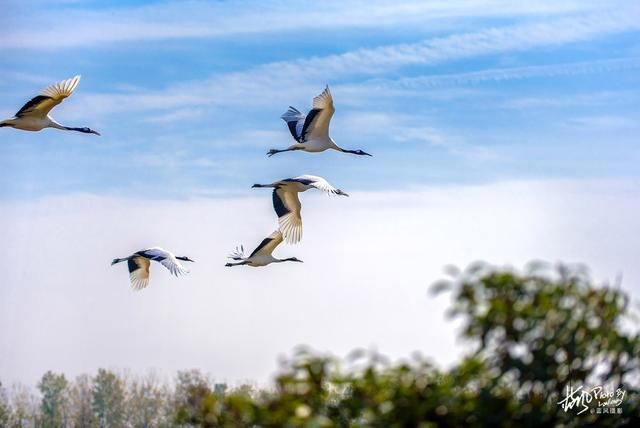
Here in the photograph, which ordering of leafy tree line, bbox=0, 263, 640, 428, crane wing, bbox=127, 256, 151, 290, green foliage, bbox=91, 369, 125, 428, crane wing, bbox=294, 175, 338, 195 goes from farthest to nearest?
green foliage, bbox=91, 369, 125, 428, crane wing, bbox=127, 256, 151, 290, crane wing, bbox=294, 175, 338, 195, leafy tree line, bbox=0, 263, 640, 428

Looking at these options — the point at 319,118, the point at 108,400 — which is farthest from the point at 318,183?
the point at 108,400

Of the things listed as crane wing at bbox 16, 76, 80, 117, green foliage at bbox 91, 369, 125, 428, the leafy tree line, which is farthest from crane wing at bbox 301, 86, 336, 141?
green foliage at bbox 91, 369, 125, 428

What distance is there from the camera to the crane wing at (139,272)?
3103cm

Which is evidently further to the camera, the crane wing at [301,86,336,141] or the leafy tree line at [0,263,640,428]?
the crane wing at [301,86,336,141]

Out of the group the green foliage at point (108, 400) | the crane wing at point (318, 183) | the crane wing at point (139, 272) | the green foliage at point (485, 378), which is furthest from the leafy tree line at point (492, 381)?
the green foliage at point (108, 400)

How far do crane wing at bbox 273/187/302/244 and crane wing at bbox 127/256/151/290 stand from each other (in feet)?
15.1

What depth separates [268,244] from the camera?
29.8 metres

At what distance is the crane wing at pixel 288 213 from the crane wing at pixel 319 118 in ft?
4.75

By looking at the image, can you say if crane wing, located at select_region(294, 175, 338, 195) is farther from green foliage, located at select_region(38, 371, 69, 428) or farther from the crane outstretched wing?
green foliage, located at select_region(38, 371, 69, 428)

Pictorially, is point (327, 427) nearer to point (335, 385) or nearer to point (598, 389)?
point (335, 385)

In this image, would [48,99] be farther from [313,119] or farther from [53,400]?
[53,400]

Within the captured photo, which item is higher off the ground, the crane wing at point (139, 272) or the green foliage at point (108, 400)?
the green foliage at point (108, 400)

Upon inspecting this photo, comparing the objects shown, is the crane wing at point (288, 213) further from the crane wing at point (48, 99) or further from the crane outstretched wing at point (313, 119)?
the crane wing at point (48, 99)

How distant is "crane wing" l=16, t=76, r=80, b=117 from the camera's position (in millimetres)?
25375
